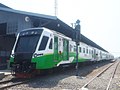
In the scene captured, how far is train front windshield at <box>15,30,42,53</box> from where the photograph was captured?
13062mm

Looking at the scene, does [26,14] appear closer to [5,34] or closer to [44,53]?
[5,34]

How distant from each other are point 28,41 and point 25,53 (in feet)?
3.21

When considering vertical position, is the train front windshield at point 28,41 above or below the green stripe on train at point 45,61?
above

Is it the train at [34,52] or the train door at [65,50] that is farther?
the train door at [65,50]

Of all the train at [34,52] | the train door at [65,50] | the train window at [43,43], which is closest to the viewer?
the train at [34,52]

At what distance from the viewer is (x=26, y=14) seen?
2145 cm

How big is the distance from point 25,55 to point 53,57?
1918mm

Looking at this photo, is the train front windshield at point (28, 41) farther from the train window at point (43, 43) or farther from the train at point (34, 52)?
the train window at point (43, 43)

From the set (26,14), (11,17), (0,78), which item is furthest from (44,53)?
(11,17)

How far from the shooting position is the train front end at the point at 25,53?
1256cm

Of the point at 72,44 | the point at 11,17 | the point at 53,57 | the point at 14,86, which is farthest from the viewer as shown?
the point at 11,17

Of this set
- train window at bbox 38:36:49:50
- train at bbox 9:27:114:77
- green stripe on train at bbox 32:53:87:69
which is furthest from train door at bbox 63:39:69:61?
train window at bbox 38:36:49:50

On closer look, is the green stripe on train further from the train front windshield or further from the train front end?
the train front windshield

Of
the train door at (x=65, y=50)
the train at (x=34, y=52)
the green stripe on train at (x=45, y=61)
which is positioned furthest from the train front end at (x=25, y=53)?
the train door at (x=65, y=50)
